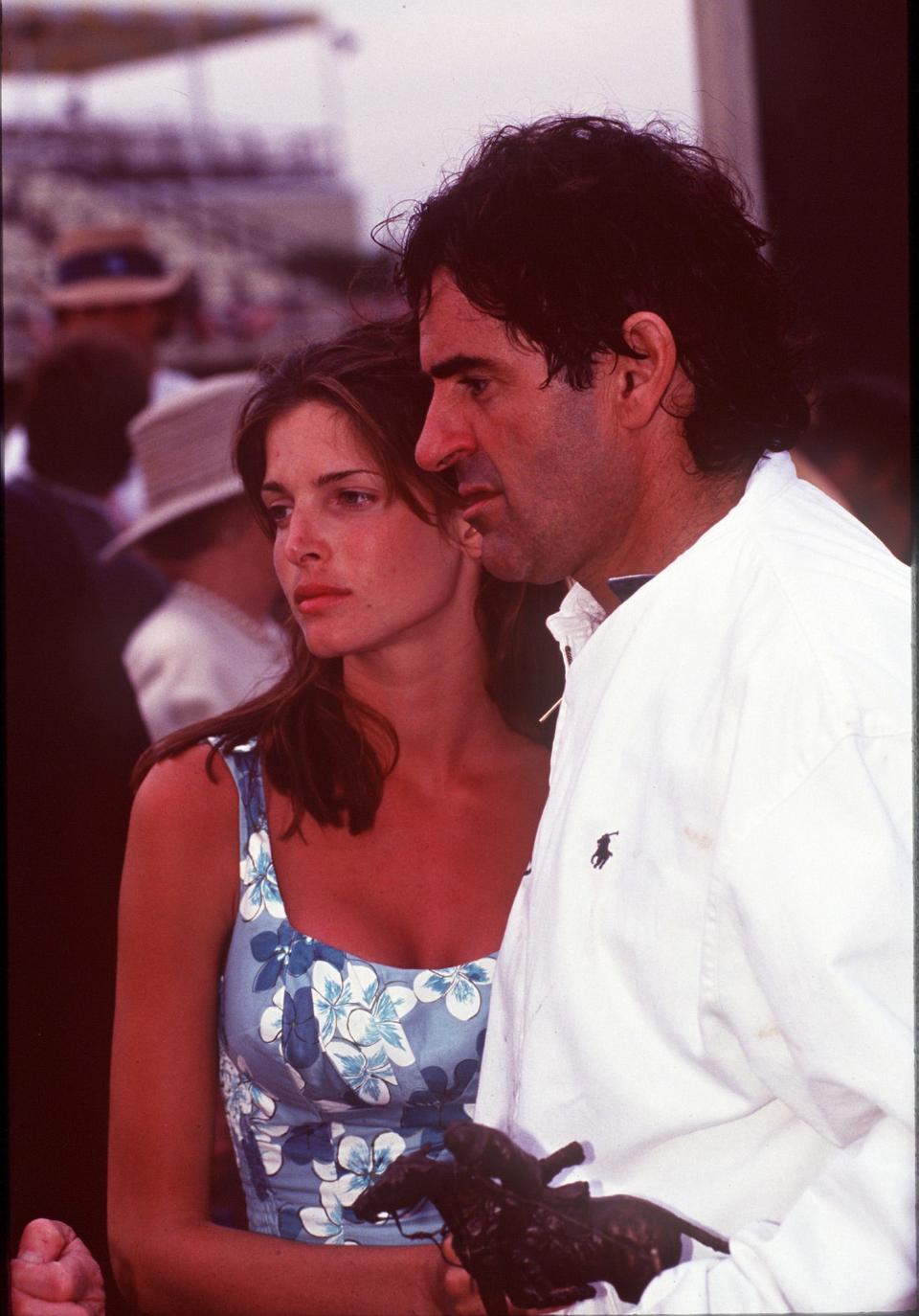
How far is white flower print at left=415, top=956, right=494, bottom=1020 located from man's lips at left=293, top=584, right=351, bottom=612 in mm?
484

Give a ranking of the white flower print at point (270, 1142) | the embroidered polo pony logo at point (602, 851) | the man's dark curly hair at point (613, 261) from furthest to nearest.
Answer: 1. the white flower print at point (270, 1142)
2. the man's dark curly hair at point (613, 261)
3. the embroidered polo pony logo at point (602, 851)

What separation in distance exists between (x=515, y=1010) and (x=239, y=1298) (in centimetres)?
57

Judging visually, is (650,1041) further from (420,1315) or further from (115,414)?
(115,414)

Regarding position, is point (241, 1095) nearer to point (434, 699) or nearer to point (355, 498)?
point (434, 699)

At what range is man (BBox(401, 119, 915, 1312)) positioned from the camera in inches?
42.8

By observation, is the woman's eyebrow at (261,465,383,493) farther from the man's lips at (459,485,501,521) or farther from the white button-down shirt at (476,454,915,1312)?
the white button-down shirt at (476,454,915,1312)

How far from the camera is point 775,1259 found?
43.2 inches

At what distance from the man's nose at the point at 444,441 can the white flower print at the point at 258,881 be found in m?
0.65

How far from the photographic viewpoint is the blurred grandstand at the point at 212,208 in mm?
17031

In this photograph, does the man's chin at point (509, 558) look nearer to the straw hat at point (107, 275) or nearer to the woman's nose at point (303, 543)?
the woman's nose at point (303, 543)

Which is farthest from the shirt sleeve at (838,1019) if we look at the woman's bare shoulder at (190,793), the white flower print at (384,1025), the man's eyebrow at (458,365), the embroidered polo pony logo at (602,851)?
the woman's bare shoulder at (190,793)

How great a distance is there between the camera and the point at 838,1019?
1076mm

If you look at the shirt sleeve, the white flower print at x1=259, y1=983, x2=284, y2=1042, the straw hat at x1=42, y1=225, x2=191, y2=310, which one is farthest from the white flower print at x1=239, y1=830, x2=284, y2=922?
the straw hat at x1=42, y1=225, x2=191, y2=310

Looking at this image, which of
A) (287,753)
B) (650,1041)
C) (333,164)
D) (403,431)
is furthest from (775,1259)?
(333,164)
